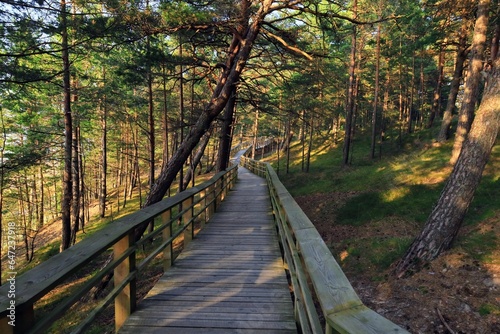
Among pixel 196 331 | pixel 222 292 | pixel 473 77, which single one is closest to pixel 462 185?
pixel 222 292

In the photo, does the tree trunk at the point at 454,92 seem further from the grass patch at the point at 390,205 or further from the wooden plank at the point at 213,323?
the wooden plank at the point at 213,323

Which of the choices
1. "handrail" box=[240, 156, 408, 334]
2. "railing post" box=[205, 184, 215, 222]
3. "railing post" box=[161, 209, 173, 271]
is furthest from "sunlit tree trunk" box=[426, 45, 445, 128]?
"handrail" box=[240, 156, 408, 334]

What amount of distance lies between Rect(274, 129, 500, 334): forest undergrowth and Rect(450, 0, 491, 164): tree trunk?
143 cm

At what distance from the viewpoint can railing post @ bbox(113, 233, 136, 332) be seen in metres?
2.95

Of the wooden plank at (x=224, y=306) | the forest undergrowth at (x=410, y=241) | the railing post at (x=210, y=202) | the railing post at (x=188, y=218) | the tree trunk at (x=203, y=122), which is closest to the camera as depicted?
the wooden plank at (x=224, y=306)

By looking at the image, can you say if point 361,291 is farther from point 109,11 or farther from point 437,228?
point 109,11

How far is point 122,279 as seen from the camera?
296cm

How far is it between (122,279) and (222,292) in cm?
135

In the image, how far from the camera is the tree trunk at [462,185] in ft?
18.5

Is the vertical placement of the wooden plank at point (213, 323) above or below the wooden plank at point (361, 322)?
below

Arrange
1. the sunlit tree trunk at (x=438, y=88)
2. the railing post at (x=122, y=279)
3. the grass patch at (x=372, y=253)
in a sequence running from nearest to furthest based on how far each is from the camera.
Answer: the railing post at (x=122, y=279)
the grass patch at (x=372, y=253)
the sunlit tree trunk at (x=438, y=88)

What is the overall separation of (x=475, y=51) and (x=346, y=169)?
391 inches

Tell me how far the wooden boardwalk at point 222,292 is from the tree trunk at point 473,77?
35.9ft

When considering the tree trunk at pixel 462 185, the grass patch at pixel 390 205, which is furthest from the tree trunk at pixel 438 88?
the tree trunk at pixel 462 185
